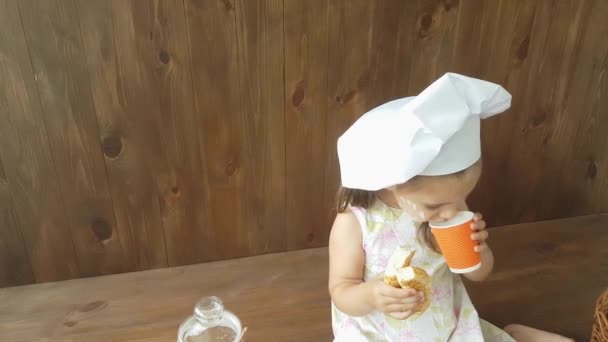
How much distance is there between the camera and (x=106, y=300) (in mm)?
1440

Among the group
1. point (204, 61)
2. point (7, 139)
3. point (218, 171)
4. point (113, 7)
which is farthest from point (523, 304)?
point (7, 139)

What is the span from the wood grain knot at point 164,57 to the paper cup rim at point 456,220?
2.32 feet

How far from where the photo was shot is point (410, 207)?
38.7 inches

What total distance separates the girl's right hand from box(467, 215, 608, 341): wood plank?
0.54 metres

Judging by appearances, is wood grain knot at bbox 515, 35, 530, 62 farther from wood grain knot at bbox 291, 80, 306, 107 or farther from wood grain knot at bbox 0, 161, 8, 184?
wood grain knot at bbox 0, 161, 8, 184

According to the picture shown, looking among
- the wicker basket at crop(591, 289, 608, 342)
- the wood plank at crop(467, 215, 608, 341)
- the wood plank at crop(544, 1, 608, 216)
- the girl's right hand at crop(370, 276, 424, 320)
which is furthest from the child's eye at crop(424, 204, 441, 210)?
the wood plank at crop(544, 1, 608, 216)

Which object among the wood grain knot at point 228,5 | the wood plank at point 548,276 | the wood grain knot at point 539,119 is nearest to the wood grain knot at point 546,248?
the wood plank at point 548,276

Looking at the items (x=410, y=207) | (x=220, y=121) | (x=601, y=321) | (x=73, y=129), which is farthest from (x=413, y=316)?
(x=73, y=129)

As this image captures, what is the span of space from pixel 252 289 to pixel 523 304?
71 cm

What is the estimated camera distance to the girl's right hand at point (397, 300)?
37.6 inches

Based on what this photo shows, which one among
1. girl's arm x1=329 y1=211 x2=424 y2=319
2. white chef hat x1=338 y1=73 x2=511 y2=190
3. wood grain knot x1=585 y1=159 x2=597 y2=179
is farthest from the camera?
wood grain knot x1=585 y1=159 x2=597 y2=179

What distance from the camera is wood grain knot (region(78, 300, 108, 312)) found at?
4.64 ft

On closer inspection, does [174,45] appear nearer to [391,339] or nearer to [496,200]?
[391,339]

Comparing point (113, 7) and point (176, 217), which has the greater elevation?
point (113, 7)
